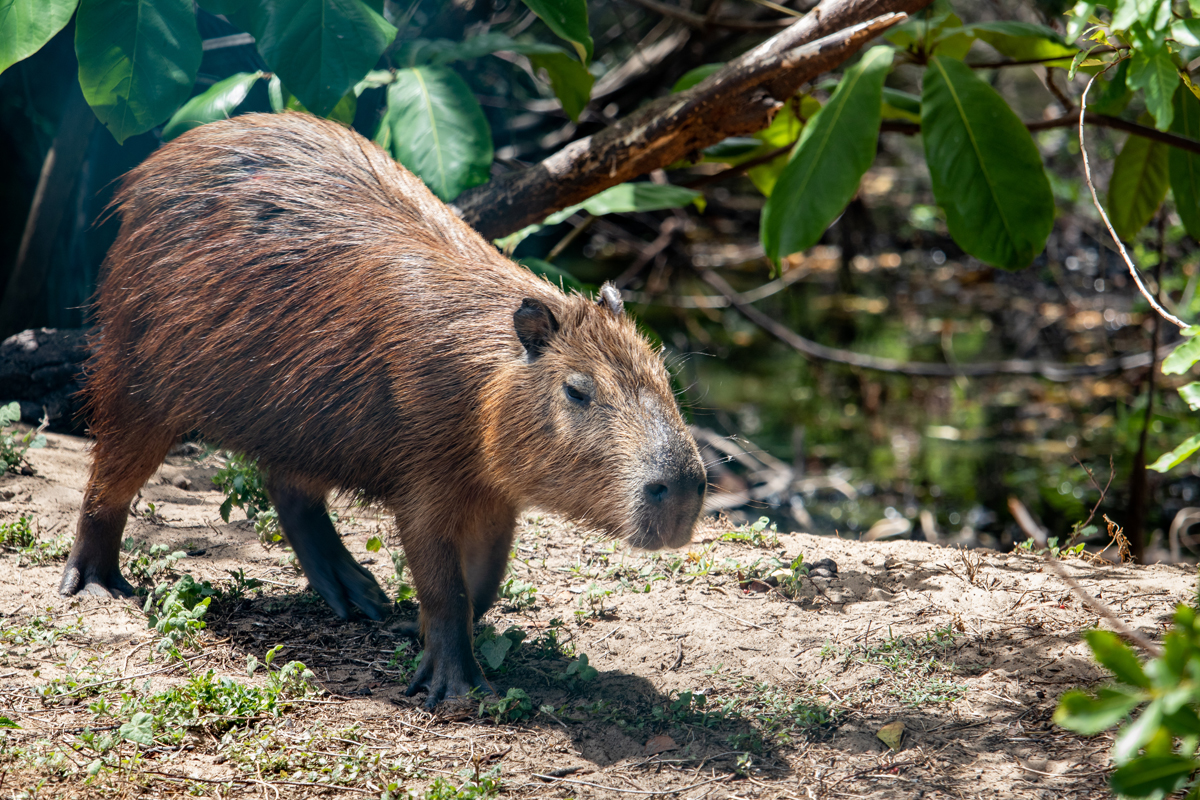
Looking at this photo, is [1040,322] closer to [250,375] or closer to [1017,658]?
[1017,658]

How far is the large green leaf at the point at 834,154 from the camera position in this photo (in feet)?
11.6

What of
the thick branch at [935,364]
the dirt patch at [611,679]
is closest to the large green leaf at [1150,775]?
the dirt patch at [611,679]

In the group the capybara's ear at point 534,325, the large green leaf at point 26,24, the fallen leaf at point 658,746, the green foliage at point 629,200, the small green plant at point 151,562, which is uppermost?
the large green leaf at point 26,24

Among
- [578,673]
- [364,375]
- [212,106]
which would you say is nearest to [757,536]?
[578,673]

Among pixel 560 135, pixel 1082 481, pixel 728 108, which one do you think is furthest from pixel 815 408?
pixel 728 108

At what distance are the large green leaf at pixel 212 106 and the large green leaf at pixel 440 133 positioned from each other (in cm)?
67

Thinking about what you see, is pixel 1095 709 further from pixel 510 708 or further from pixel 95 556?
pixel 95 556

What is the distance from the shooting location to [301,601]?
3430 millimetres

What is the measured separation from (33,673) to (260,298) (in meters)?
1.29

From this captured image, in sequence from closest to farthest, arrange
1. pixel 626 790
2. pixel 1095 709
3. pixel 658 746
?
pixel 1095 709 < pixel 626 790 < pixel 658 746

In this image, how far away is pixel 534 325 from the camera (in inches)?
114

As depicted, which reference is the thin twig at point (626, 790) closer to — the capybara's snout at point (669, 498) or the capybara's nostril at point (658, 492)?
the capybara's snout at point (669, 498)

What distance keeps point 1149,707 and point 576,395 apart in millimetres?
1803

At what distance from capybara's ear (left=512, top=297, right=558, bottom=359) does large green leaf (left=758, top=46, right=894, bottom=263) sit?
1.19m
